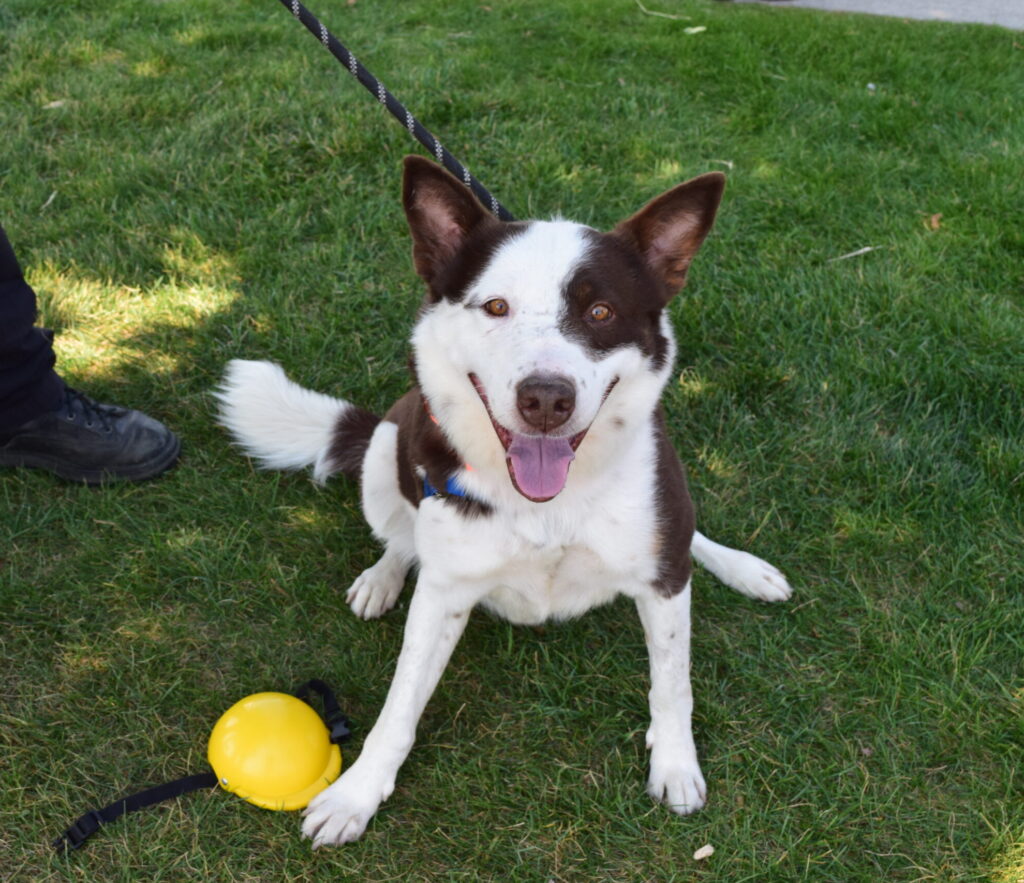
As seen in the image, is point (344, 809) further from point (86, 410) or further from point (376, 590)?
point (86, 410)

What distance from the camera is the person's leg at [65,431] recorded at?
297 centimetres

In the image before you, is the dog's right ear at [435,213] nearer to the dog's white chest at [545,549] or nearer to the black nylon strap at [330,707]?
the dog's white chest at [545,549]

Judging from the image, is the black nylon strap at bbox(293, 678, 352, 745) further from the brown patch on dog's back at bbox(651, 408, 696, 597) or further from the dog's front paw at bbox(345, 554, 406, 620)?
the brown patch on dog's back at bbox(651, 408, 696, 597)

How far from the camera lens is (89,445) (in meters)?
3.09

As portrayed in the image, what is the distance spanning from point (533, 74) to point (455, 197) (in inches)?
138

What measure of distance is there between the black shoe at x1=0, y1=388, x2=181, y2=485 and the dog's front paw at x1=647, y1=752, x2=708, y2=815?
1.94m

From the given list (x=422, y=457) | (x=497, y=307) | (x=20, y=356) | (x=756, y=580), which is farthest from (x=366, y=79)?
(x=756, y=580)

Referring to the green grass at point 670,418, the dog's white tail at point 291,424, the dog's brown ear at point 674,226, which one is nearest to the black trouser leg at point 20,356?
the green grass at point 670,418

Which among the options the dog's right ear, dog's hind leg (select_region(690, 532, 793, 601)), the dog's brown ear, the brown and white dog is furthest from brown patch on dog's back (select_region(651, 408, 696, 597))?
the dog's right ear

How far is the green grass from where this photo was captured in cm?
226

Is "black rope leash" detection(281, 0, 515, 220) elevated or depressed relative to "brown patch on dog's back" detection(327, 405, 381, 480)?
elevated

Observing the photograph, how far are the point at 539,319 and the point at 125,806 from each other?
151 cm

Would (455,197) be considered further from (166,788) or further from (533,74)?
(533,74)

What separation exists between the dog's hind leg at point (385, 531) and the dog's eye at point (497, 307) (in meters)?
0.79
